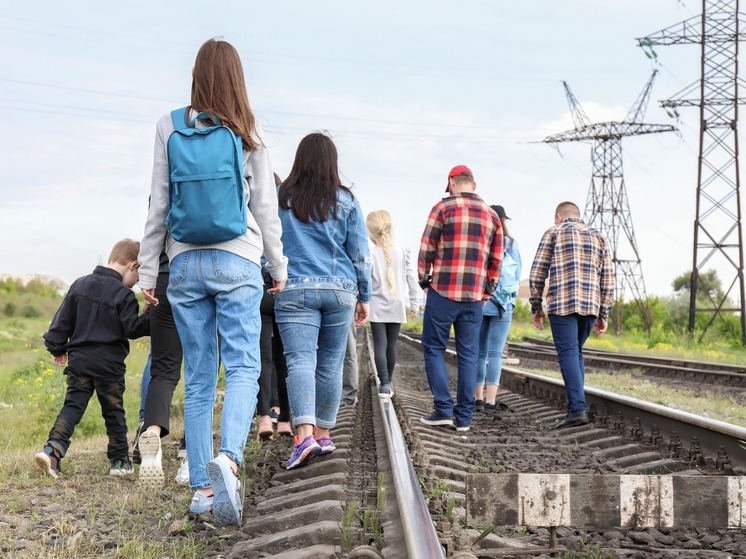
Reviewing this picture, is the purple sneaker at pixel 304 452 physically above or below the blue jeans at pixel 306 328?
below

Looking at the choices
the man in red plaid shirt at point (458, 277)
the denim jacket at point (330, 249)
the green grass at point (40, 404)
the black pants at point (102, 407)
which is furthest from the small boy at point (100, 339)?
the man in red plaid shirt at point (458, 277)

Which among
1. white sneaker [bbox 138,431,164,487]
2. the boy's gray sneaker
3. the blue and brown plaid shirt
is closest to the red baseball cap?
the blue and brown plaid shirt

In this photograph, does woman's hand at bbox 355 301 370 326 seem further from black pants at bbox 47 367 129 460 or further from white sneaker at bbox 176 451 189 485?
black pants at bbox 47 367 129 460

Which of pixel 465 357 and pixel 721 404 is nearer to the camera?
pixel 465 357

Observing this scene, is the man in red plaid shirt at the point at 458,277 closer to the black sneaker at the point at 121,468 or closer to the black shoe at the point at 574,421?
the black shoe at the point at 574,421

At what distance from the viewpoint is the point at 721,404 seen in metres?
9.62

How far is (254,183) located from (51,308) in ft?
162

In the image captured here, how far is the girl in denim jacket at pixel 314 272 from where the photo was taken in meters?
5.24

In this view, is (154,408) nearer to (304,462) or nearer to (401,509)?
(304,462)

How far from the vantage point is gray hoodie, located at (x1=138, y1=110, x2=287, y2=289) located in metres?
4.08

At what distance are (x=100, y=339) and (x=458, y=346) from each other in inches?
122

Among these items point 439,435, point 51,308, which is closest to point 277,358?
point 439,435

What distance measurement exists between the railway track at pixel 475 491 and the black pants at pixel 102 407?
86 centimetres

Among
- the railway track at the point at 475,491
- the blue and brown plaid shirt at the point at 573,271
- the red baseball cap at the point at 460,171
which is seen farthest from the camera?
the blue and brown plaid shirt at the point at 573,271
